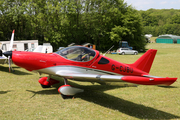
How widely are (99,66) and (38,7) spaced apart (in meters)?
37.4

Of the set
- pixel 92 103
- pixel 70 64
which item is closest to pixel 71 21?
pixel 70 64

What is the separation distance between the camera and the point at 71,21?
40906 millimetres

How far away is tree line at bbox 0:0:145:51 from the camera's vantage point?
39.0 metres

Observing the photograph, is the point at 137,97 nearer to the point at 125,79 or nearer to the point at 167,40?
the point at 125,79

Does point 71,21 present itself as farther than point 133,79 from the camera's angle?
Yes

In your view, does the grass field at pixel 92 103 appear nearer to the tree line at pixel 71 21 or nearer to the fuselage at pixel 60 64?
the fuselage at pixel 60 64

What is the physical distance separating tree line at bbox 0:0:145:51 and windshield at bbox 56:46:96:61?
31586 millimetres

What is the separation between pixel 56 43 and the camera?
129ft

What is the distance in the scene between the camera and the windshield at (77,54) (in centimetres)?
737

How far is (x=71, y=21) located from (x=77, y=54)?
35.2 metres

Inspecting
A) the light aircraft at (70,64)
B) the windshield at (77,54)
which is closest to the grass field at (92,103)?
the light aircraft at (70,64)

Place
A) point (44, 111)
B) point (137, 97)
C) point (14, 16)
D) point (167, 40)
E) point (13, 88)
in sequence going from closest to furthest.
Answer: point (44, 111)
point (137, 97)
point (13, 88)
point (14, 16)
point (167, 40)

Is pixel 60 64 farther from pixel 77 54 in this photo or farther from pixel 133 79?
pixel 133 79

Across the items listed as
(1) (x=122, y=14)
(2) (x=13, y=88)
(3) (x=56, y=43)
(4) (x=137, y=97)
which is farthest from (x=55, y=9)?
(4) (x=137, y=97)
